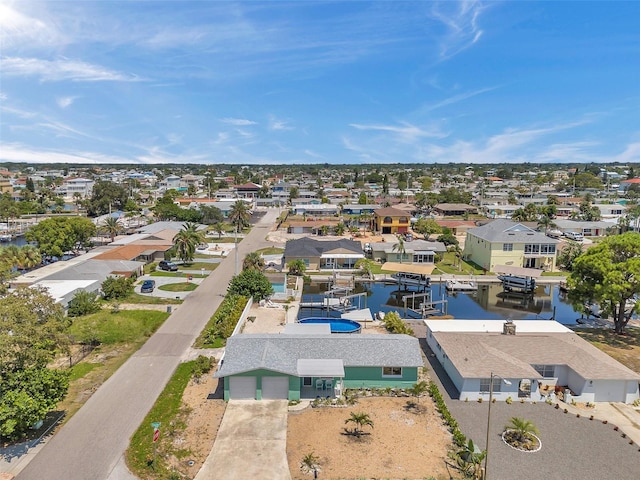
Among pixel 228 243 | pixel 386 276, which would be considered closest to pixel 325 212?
pixel 228 243

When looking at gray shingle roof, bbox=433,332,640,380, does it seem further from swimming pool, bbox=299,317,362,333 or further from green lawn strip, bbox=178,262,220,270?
green lawn strip, bbox=178,262,220,270

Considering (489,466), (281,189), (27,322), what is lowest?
(489,466)

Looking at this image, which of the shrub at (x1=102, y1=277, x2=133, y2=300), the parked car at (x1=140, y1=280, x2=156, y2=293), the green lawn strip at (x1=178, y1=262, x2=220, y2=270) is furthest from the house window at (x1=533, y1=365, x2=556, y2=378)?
the green lawn strip at (x1=178, y1=262, x2=220, y2=270)

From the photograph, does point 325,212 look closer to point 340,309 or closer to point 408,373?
point 340,309

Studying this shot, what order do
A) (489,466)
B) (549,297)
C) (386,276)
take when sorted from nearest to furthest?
(489,466), (549,297), (386,276)

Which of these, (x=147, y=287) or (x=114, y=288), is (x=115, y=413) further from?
(x=147, y=287)

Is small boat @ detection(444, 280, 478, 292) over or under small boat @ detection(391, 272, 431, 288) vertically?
under
